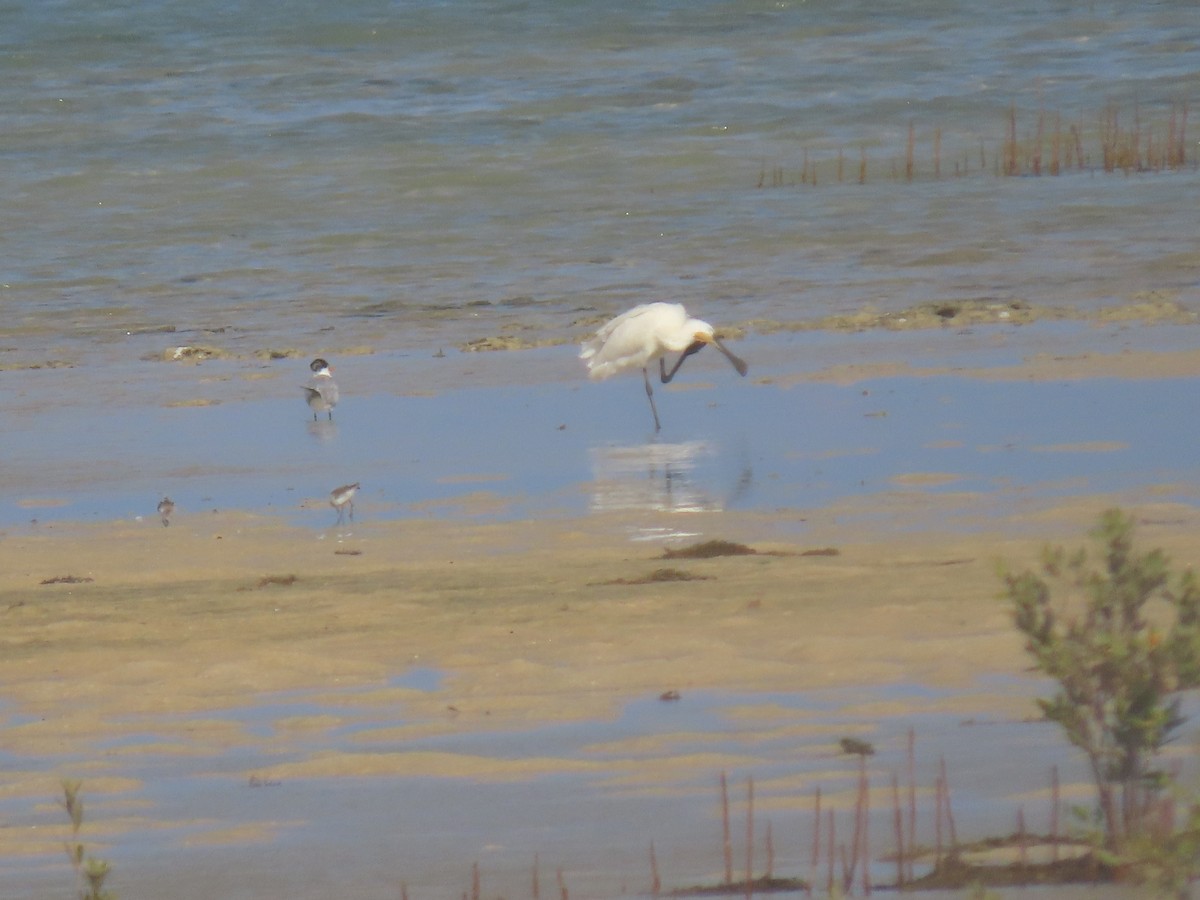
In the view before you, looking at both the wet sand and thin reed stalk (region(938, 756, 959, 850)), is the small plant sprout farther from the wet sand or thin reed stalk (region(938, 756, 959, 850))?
thin reed stalk (region(938, 756, 959, 850))

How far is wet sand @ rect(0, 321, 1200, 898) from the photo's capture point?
4855 millimetres

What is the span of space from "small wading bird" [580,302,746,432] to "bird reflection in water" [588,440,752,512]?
1.91m

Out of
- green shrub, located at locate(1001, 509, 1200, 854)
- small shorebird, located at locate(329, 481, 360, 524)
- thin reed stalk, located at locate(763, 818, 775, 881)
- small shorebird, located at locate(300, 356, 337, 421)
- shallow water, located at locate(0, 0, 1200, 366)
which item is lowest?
thin reed stalk, located at locate(763, 818, 775, 881)

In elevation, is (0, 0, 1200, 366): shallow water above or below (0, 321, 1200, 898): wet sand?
above

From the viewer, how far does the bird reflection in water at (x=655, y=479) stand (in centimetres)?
973

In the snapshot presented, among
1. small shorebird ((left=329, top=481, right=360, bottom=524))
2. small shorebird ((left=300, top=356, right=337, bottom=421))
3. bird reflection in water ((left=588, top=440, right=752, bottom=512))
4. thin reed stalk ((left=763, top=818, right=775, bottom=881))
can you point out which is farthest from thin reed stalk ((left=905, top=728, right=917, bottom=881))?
small shorebird ((left=300, top=356, right=337, bottom=421))

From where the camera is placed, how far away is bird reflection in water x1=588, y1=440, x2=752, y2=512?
383 inches

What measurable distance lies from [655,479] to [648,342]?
129 inches

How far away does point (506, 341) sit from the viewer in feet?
53.1

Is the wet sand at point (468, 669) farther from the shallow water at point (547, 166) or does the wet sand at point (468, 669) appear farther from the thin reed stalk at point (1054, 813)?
the shallow water at point (547, 166)

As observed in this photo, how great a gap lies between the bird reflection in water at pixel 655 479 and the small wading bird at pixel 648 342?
1.91 m

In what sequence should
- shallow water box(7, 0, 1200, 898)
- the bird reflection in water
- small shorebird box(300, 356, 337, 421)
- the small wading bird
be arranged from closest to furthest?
shallow water box(7, 0, 1200, 898)
the bird reflection in water
small shorebird box(300, 356, 337, 421)
the small wading bird

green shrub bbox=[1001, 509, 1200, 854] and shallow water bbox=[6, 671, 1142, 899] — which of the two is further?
shallow water bbox=[6, 671, 1142, 899]

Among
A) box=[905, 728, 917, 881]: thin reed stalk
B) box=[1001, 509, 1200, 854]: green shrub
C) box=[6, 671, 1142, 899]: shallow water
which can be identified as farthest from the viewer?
box=[6, 671, 1142, 899]: shallow water
